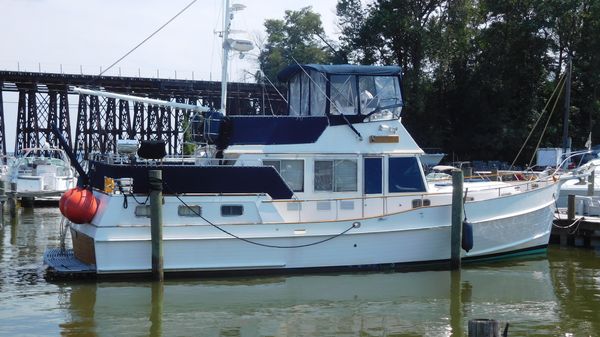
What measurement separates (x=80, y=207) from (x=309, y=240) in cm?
459

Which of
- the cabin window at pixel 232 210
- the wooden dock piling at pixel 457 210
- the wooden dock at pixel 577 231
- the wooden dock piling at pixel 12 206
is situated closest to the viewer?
the cabin window at pixel 232 210

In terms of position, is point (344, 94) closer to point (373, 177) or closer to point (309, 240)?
point (373, 177)

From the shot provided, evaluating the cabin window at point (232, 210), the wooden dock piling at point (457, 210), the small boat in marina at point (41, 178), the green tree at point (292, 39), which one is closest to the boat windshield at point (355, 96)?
the wooden dock piling at point (457, 210)

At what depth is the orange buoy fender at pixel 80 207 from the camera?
14812mm

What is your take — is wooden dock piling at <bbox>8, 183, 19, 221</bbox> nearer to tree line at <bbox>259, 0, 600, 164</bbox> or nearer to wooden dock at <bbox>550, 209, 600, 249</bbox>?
wooden dock at <bbox>550, 209, 600, 249</bbox>

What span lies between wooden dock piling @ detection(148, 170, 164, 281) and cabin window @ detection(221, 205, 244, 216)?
142 cm

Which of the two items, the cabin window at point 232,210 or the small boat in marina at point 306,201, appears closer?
the small boat in marina at point 306,201

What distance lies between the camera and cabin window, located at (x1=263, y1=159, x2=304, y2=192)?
53.2 ft

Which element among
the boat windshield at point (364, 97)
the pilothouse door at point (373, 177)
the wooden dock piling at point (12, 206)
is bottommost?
the wooden dock piling at point (12, 206)

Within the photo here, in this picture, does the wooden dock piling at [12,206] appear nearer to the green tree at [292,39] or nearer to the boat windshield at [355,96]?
the boat windshield at [355,96]

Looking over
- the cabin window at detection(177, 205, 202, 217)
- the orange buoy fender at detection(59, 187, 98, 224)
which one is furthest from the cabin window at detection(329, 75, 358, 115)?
the orange buoy fender at detection(59, 187, 98, 224)

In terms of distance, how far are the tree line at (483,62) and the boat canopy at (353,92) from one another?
24.5m

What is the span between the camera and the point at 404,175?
54.4ft

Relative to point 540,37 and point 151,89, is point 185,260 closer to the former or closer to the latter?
point 540,37
